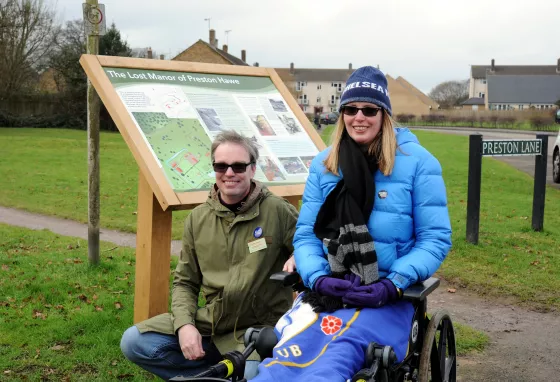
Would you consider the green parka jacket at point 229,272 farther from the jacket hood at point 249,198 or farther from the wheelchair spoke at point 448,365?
the wheelchair spoke at point 448,365

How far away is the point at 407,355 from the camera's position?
321cm

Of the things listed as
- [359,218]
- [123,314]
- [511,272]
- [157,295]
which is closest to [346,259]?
[359,218]

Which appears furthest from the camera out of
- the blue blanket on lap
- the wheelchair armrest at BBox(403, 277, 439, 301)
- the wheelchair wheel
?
the wheelchair wheel

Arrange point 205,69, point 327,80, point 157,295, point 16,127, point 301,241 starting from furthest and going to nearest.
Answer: point 327,80
point 16,127
point 205,69
point 157,295
point 301,241

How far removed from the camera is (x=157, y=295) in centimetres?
455

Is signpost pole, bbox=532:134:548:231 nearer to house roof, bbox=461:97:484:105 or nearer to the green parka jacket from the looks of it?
the green parka jacket

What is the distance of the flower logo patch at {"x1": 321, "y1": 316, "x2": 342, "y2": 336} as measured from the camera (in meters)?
2.99

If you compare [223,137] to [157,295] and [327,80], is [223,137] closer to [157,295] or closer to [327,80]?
[157,295]

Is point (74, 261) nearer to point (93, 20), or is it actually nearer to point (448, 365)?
point (93, 20)

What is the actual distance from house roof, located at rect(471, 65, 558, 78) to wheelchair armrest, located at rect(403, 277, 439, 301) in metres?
126

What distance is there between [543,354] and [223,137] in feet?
10.3

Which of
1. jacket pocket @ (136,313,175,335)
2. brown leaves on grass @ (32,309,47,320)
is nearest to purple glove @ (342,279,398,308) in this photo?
jacket pocket @ (136,313,175,335)

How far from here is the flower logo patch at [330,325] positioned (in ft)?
9.81

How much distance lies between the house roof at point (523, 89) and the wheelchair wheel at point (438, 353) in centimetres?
10154
